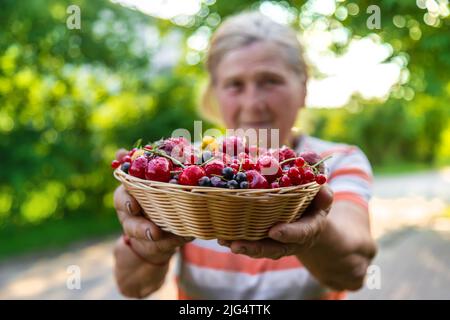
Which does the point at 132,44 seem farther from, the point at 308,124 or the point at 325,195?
the point at 325,195

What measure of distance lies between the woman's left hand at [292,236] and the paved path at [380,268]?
10.0ft

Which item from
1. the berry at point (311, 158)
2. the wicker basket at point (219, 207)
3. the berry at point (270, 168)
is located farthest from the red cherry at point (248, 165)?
the berry at point (311, 158)

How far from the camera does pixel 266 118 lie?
197cm

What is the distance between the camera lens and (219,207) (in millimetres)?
1243

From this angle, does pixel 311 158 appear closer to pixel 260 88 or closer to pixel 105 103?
pixel 260 88

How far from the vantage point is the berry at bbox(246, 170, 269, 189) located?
1.26 metres

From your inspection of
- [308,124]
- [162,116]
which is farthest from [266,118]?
[162,116]

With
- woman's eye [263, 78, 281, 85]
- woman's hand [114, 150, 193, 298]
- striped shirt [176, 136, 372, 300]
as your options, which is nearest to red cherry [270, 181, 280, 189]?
woman's hand [114, 150, 193, 298]

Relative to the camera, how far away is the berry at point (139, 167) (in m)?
1.36

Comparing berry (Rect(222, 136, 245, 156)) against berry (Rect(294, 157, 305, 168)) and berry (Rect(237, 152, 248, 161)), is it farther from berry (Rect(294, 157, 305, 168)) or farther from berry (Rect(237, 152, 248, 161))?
berry (Rect(294, 157, 305, 168))

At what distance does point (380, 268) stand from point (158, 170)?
180 inches

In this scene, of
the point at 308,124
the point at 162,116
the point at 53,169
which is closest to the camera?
the point at 308,124
